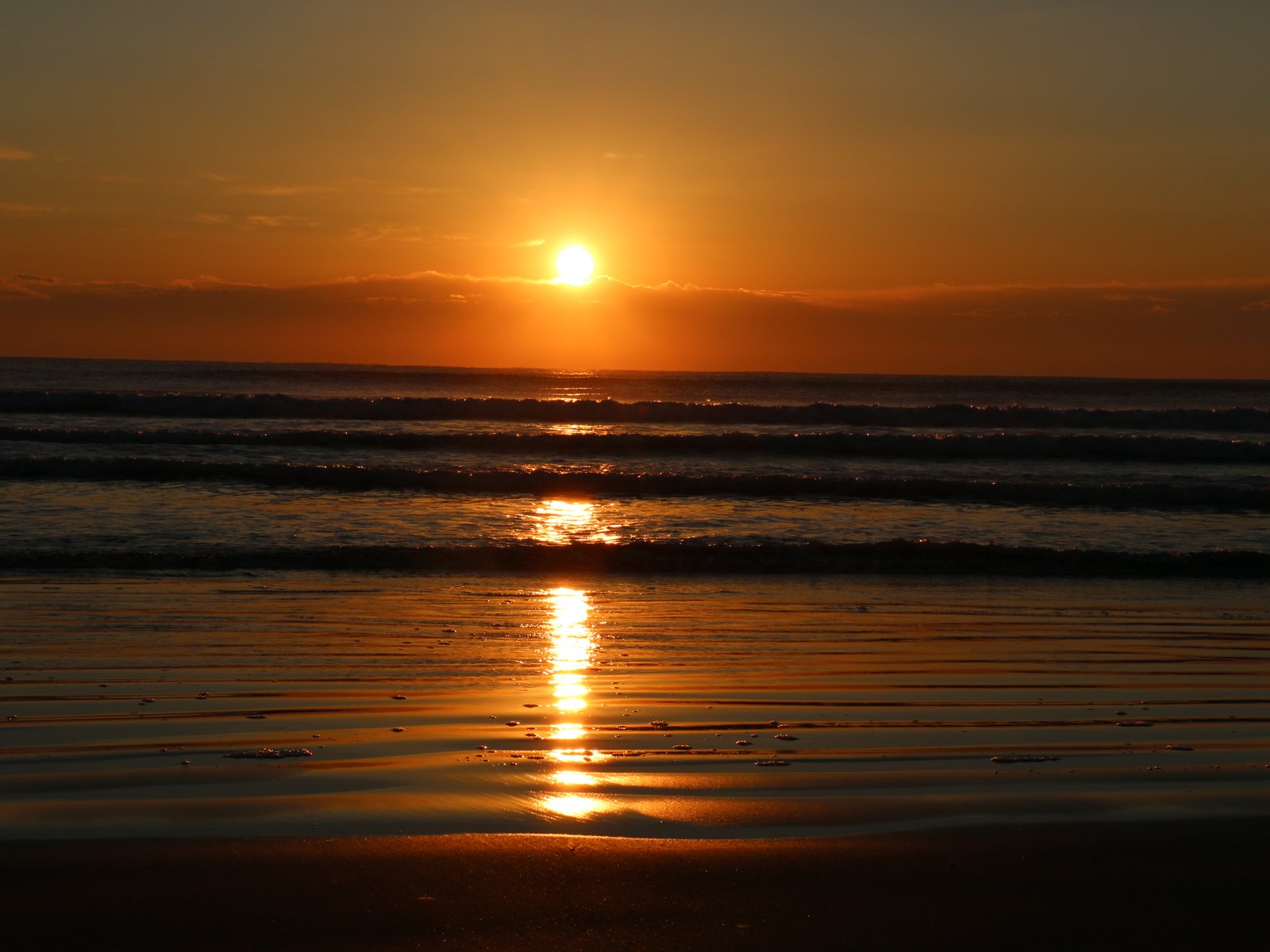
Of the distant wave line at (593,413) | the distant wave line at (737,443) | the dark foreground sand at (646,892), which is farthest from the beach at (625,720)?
the distant wave line at (593,413)

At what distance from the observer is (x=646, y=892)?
341cm

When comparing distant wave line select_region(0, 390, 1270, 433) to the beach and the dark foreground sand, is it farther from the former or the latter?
the dark foreground sand

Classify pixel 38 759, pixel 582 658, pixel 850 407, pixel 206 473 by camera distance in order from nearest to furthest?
pixel 38 759
pixel 582 658
pixel 206 473
pixel 850 407

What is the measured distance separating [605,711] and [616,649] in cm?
153

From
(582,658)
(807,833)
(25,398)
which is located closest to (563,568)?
(582,658)

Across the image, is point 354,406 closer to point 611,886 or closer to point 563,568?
point 563,568

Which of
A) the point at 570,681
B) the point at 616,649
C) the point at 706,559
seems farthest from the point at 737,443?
the point at 570,681

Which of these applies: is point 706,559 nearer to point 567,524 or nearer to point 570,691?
point 567,524

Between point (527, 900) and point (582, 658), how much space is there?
11.3ft

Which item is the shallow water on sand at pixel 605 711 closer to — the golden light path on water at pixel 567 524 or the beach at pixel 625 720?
the beach at pixel 625 720

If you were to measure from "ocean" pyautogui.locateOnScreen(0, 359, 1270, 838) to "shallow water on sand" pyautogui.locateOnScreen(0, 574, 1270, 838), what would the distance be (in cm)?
3

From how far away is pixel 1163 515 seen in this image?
14531 mm

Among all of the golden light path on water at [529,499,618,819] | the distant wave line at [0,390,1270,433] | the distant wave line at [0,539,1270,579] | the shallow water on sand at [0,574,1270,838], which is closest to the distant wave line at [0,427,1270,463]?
the distant wave line at [0,390,1270,433]

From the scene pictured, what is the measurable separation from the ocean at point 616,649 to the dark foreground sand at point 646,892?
9.0 inches
